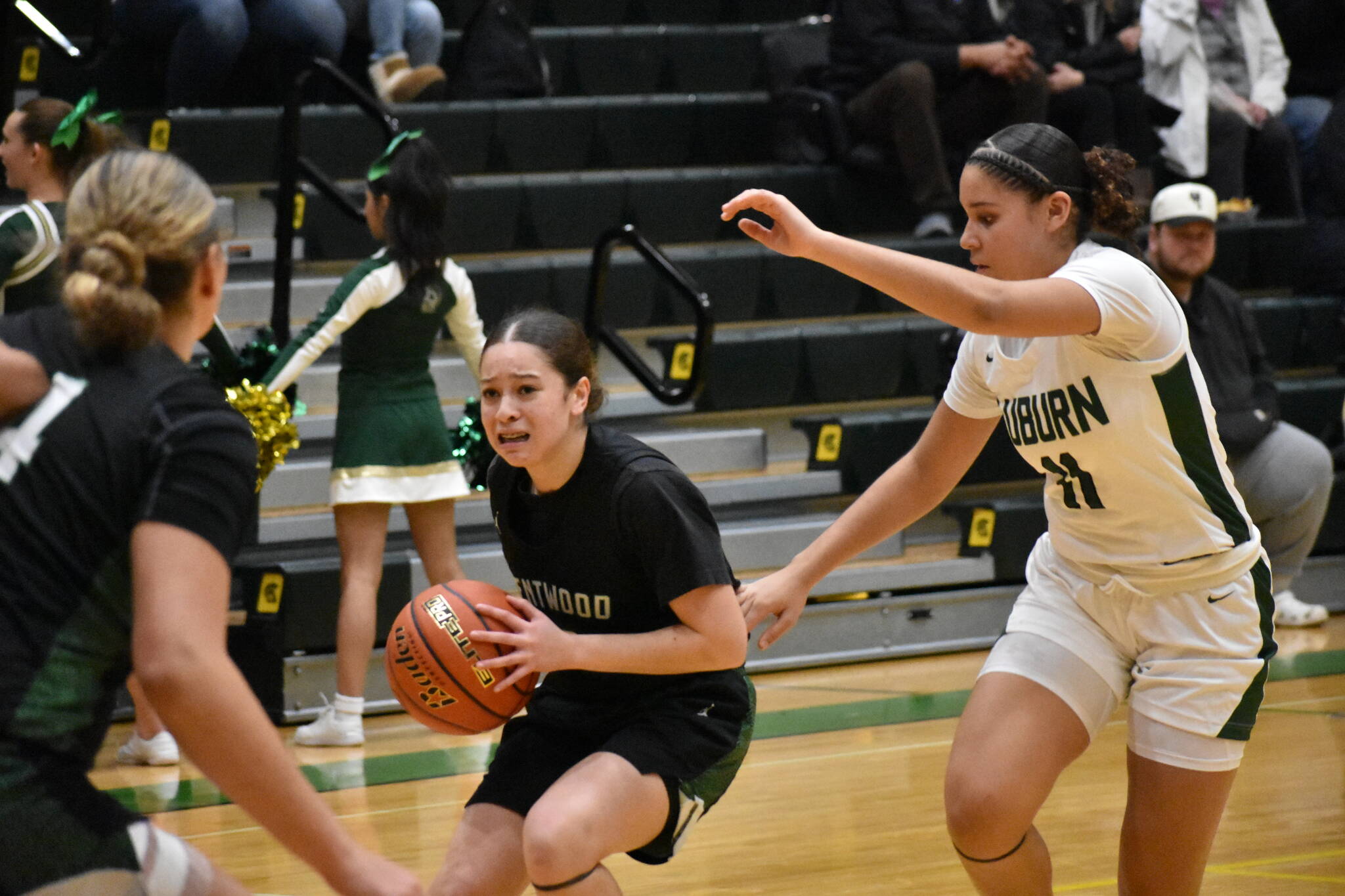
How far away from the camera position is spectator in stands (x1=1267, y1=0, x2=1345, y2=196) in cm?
948

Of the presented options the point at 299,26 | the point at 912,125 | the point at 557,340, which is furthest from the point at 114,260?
the point at 912,125

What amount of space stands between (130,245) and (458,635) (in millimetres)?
1196

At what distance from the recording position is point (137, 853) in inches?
73.4

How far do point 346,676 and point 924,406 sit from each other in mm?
3372

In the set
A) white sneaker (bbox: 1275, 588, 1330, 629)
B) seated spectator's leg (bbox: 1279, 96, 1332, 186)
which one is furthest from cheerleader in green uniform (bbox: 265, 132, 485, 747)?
seated spectator's leg (bbox: 1279, 96, 1332, 186)

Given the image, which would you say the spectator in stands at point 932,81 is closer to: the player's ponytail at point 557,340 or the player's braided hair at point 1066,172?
the player's braided hair at point 1066,172

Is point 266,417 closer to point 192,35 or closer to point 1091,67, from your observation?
point 192,35

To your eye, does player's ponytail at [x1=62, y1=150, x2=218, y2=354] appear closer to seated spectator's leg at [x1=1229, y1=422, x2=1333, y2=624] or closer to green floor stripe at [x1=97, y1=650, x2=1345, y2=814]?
green floor stripe at [x1=97, y1=650, x2=1345, y2=814]

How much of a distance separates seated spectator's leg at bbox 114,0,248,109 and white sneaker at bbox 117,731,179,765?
3.38m

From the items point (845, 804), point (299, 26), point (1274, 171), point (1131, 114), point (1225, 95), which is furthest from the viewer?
point (1274, 171)

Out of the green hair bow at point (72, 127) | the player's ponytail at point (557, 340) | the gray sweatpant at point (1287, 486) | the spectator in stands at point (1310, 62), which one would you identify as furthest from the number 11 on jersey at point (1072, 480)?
the spectator in stands at point (1310, 62)

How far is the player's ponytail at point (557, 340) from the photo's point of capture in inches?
117

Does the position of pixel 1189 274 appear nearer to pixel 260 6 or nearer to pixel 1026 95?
pixel 1026 95

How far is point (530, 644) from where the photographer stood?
2.79 meters
